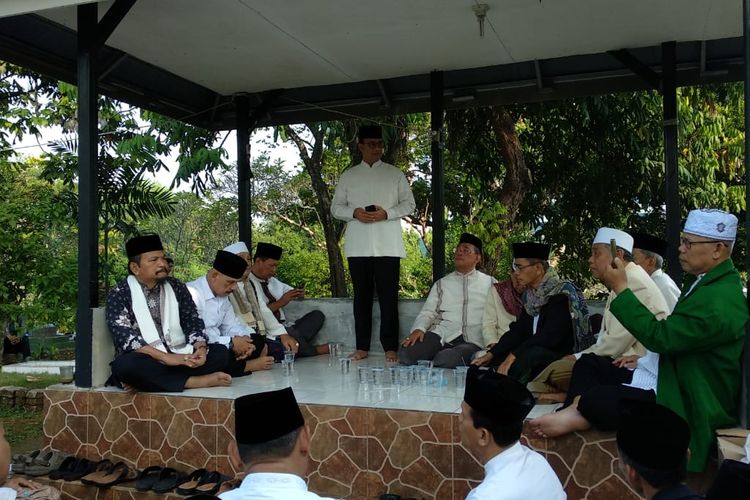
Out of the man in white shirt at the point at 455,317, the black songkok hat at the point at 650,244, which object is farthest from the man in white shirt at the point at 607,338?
the man in white shirt at the point at 455,317

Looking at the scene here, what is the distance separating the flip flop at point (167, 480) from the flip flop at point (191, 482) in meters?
0.04

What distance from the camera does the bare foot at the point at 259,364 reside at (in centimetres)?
532

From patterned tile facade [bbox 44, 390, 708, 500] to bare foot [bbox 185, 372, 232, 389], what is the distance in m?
0.22

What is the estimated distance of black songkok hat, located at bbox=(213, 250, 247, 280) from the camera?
5.27 m

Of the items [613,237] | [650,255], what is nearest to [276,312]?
[650,255]

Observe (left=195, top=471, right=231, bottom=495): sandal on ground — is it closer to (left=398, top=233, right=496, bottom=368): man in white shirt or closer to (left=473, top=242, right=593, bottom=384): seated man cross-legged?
(left=473, top=242, right=593, bottom=384): seated man cross-legged

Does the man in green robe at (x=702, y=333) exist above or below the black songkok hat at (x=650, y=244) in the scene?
below

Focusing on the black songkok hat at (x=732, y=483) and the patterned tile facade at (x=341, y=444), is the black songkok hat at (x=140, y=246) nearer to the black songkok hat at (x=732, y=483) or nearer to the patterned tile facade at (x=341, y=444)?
the patterned tile facade at (x=341, y=444)

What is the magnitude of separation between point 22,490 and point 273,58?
12.1 ft

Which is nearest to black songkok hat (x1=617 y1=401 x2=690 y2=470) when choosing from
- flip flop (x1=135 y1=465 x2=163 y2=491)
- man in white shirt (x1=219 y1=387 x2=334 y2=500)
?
man in white shirt (x1=219 y1=387 x2=334 y2=500)

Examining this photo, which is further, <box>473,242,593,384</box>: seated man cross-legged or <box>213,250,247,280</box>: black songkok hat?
<box>213,250,247,280</box>: black songkok hat

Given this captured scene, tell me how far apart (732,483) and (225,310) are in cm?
419

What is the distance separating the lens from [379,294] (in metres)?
6.16

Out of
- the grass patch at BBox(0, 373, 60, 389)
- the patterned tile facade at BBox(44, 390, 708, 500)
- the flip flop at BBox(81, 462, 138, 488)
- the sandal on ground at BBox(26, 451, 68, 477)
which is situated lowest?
the grass patch at BBox(0, 373, 60, 389)
